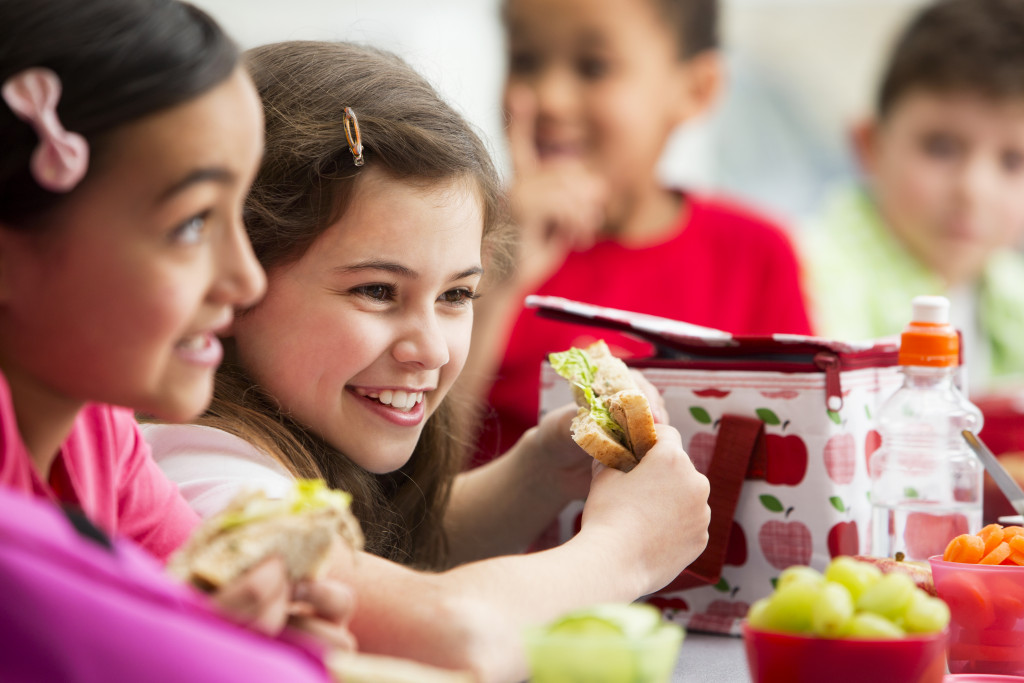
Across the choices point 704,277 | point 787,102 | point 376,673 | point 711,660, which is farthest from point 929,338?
point 787,102

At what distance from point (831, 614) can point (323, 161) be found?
603 mm

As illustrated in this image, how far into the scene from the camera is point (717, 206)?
2203 mm

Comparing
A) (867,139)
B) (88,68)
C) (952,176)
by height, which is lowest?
(88,68)

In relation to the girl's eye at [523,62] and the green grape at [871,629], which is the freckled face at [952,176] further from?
the green grape at [871,629]

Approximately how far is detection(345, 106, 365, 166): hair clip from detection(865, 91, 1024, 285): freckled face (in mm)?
1503

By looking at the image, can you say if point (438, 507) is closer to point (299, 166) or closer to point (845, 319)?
point (299, 166)

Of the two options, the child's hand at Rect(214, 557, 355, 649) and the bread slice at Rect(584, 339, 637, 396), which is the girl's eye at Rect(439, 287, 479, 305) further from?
the child's hand at Rect(214, 557, 355, 649)

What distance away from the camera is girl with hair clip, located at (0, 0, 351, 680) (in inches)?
21.6

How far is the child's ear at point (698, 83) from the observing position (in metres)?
2.23

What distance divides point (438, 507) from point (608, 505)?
17.1 inches

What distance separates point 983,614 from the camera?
77 cm

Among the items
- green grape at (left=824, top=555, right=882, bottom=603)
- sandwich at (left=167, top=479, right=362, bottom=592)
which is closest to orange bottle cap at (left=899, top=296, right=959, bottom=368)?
green grape at (left=824, top=555, right=882, bottom=603)

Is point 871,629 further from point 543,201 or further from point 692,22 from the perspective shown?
point 692,22

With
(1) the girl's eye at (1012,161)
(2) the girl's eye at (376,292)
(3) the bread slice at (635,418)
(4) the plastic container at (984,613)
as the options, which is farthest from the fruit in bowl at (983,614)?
(1) the girl's eye at (1012,161)
